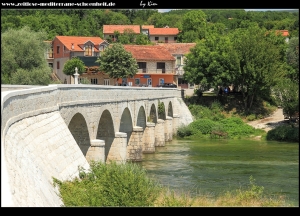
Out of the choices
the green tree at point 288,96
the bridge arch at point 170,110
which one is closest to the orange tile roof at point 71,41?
the bridge arch at point 170,110

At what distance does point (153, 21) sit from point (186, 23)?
40.7m

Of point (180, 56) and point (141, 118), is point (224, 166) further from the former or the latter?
point (180, 56)

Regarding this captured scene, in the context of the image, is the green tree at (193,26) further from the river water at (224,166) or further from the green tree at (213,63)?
the river water at (224,166)

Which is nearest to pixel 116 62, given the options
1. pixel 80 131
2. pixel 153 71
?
pixel 153 71

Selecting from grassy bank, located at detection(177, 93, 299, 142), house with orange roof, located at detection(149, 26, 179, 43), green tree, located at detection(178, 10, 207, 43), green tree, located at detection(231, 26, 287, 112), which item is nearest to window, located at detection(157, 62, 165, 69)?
grassy bank, located at detection(177, 93, 299, 142)

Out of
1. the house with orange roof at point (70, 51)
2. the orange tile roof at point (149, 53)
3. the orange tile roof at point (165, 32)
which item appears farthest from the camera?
the orange tile roof at point (165, 32)

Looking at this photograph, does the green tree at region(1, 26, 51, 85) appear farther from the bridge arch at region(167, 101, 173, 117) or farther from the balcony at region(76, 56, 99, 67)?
the balcony at region(76, 56, 99, 67)

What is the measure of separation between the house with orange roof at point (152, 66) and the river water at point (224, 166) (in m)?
23.6

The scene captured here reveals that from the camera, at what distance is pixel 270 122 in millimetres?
59219

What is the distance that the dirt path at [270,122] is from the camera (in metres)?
57.6

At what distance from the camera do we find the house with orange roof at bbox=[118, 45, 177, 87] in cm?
7388

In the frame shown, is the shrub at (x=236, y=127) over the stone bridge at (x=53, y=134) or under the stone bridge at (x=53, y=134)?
under

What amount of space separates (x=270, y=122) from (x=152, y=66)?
19.8 meters
